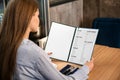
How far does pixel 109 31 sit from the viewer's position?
2748mm

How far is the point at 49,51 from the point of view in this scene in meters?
2.02

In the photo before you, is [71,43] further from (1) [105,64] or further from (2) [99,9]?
(2) [99,9]

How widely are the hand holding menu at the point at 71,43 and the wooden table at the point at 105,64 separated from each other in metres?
0.09

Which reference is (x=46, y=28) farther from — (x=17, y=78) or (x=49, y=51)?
(x=17, y=78)

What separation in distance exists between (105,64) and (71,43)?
334 millimetres

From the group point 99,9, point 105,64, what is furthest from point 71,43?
point 99,9

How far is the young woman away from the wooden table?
54cm

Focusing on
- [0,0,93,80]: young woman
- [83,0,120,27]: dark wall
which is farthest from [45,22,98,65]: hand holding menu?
[83,0,120,27]: dark wall

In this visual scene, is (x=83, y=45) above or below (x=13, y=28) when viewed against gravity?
below

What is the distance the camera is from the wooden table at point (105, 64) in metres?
1.69

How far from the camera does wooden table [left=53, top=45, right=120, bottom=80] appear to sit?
1.69 metres

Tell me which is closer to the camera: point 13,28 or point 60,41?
point 13,28

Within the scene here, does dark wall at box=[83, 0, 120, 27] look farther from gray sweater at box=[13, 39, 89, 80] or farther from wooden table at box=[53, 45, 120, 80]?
gray sweater at box=[13, 39, 89, 80]

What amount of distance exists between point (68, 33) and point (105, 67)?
424 mm
